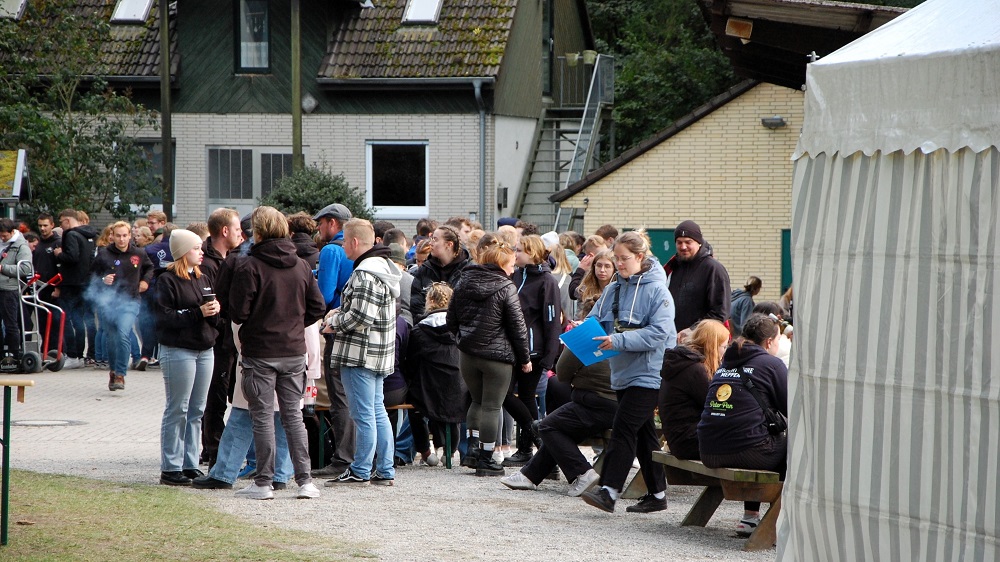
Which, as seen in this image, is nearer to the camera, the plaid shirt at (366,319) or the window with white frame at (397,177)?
the plaid shirt at (366,319)

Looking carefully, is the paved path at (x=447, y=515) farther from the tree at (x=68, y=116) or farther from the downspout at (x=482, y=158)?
the downspout at (x=482, y=158)

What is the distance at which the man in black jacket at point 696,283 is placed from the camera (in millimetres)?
10273

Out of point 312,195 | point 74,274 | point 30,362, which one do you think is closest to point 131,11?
point 312,195

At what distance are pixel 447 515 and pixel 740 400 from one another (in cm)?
221

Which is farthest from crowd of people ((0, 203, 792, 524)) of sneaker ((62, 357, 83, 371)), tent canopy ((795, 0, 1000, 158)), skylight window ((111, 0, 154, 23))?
skylight window ((111, 0, 154, 23))

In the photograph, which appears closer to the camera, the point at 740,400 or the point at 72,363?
the point at 740,400

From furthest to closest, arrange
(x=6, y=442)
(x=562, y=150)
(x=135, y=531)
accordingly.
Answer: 1. (x=562, y=150)
2. (x=135, y=531)
3. (x=6, y=442)

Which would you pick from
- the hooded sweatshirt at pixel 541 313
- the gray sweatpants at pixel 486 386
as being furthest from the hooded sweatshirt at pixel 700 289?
the gray sweatpants at pixel 486 386

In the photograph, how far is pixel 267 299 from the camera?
8742mm

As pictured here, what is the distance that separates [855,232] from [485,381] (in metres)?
4.96

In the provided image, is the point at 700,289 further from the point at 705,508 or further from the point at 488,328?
the point at 705,508

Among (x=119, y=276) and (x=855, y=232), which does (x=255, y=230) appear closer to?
(x=855, y=232)

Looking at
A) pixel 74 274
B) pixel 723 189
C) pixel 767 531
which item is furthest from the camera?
pixel 723 189

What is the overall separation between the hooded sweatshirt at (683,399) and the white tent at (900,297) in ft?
7.79
